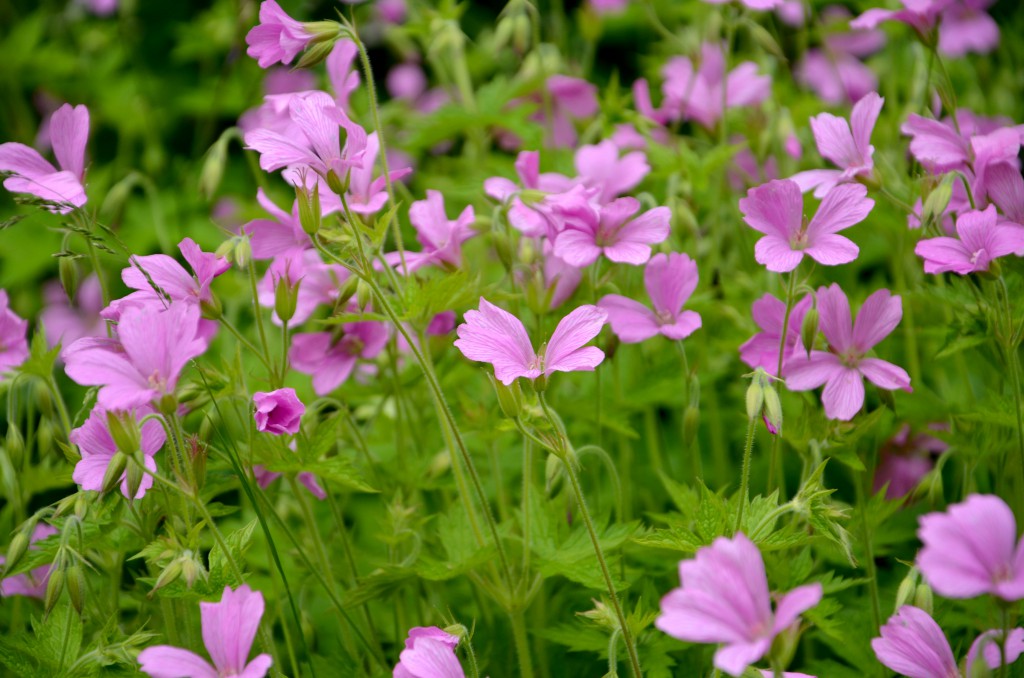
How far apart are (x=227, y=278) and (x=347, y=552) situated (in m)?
1.18

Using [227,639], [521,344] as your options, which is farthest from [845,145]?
[227,639]

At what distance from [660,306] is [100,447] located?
1.01 meters

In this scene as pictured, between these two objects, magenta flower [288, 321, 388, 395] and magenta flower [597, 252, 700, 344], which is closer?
magenta flower [597, 252, 700, 344]

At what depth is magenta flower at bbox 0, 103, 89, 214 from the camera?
1628 millimetres

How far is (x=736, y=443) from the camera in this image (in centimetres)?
256

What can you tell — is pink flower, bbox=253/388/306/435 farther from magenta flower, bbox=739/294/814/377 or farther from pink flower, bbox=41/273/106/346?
pink flower, bbox=41/273/106/346

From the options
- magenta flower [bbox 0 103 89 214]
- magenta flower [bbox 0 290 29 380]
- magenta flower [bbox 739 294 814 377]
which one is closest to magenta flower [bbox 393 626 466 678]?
magenta flower [bbox 739 294 814 377]

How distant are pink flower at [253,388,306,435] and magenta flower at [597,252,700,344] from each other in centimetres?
60

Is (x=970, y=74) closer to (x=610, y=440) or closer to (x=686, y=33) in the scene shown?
(x=686, y=33)

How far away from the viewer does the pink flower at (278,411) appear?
152cm

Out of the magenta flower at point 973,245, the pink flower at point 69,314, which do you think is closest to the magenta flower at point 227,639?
the magenta flower at point 973,245

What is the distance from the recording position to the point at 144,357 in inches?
54.1

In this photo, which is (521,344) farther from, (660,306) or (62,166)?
(62,166)

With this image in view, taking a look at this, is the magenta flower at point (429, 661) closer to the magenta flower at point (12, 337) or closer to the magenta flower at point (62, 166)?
the magenta flower at point (62, 166)
